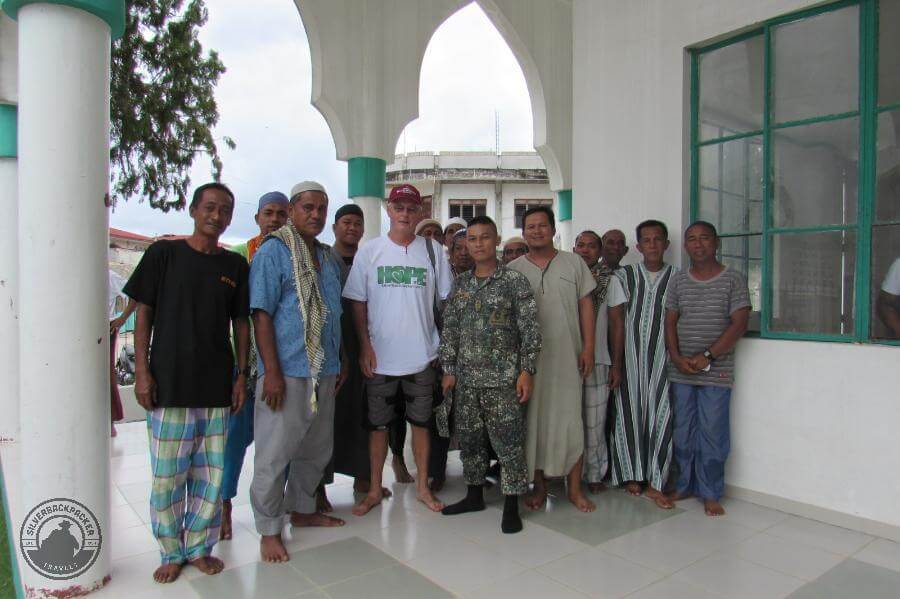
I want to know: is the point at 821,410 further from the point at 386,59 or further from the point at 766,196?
the point at 386,59

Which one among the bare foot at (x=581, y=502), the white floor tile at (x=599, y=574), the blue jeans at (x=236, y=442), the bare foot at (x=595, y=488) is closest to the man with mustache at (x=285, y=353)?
the blue jeans at (x=236, y=442)

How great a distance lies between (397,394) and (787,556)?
215cm

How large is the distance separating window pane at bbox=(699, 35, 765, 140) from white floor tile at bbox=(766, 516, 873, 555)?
236 centimetres

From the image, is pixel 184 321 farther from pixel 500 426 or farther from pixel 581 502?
pixel 581 502

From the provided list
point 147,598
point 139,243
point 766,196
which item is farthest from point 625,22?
point 139,243

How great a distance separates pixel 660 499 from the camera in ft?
12.2

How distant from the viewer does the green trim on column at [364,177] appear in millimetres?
6402

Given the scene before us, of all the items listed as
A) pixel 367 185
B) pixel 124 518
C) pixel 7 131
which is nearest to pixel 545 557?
pixel 124 518

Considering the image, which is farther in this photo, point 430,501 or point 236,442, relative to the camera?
point 430,501

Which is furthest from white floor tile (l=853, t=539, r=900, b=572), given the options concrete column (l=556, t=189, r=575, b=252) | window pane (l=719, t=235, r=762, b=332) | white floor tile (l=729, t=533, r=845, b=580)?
concrete column (l=556, t=189, r=575, b=252)

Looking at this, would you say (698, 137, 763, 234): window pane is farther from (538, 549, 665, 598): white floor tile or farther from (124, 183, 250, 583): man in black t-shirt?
(124, 183, 250, 583): man in black t-shirt

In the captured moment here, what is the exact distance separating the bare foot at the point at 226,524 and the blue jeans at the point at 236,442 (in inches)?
1.3

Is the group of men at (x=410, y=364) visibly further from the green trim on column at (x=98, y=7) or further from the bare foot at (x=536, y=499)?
the green trim on column at (x=98, y=7)

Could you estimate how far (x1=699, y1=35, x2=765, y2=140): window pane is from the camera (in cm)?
393
